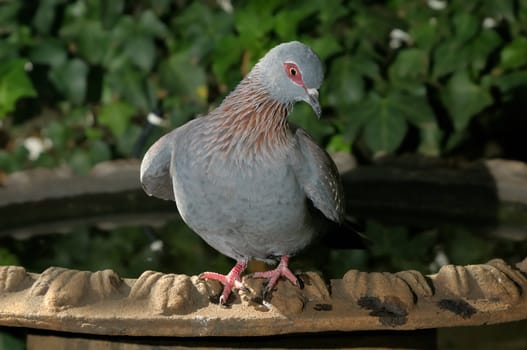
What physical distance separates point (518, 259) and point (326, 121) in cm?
161

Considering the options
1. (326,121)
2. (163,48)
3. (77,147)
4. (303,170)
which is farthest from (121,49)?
(303,170)

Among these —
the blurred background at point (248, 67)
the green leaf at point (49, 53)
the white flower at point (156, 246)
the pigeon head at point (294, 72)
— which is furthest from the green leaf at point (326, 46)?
the pigeon head at point (294, 72)

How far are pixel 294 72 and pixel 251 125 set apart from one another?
0.21 metres

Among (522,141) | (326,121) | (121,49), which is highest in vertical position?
(121,49)

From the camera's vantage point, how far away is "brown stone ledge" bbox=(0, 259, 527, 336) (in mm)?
2559

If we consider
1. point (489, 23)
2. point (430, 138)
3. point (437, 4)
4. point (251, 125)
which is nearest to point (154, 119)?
point (430, 138)

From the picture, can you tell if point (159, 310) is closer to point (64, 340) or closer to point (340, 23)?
point (64, 340)

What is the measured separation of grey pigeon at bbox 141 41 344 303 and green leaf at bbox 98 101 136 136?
7.72 ft

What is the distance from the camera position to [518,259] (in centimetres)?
356

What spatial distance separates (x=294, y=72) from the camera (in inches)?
105

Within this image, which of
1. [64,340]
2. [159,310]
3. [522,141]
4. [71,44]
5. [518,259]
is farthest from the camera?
[522,141]

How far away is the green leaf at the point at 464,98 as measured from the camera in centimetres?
506

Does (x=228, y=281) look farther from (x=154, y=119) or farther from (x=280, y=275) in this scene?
(x=154, y=119)

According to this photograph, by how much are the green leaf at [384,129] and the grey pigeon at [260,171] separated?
6.07 ft
